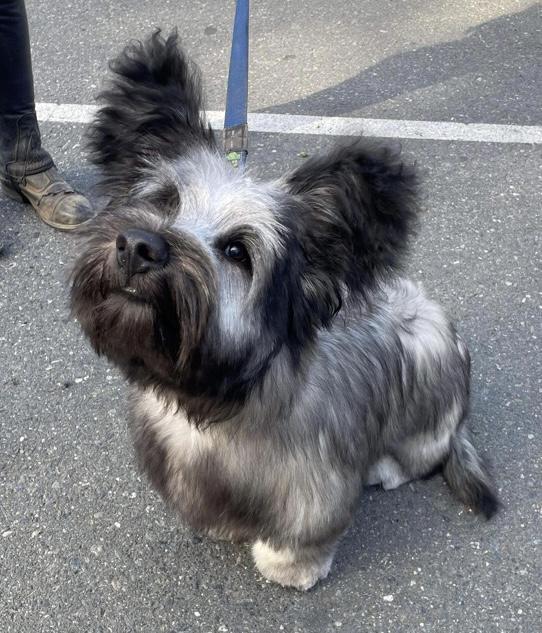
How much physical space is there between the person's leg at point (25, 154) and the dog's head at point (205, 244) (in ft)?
5.28

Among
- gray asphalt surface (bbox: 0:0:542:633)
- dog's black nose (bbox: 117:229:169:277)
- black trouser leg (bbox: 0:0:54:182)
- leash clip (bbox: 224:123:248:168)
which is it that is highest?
dog's black nose (bbox: 117:229:169:277)

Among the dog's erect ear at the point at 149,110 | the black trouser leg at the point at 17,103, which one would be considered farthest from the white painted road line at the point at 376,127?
the dog's erect ear at the point at 149,110

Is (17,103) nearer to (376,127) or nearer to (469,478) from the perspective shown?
(376,127)

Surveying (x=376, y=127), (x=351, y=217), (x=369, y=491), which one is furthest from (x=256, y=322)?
(x=376, y=127)

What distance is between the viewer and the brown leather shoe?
3.72 meters

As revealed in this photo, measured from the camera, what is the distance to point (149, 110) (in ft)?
6.52

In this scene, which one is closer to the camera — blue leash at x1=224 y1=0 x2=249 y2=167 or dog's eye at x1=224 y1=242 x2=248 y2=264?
dog's eye at x1=224 y1=242 x2=248 y2=264

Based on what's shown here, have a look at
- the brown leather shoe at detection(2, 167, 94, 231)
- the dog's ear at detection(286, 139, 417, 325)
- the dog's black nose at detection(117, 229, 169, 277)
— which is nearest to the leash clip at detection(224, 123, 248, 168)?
the dog's ear at detection(286, 139, 417, 325)

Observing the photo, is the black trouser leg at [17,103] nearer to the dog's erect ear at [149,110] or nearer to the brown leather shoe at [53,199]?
the brown leather shoe at [53,199]

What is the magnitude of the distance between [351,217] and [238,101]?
814mm

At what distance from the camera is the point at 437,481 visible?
2842 mm

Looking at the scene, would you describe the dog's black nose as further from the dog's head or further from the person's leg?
the person's leg

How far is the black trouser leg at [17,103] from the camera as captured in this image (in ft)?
11.3

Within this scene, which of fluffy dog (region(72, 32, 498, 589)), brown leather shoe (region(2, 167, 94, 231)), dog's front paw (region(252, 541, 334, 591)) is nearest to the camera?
fluffy dog (region(72, 32, 498, 589))
